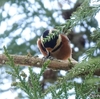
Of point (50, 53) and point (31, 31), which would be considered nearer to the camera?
point (50, 53)

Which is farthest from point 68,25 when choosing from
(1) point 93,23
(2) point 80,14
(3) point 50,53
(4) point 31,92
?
(1) point 93,23

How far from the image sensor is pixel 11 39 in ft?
6.18

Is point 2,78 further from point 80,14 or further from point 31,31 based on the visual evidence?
point 80,14

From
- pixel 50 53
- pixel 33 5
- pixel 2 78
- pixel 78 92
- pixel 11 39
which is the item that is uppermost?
pixel 33 5

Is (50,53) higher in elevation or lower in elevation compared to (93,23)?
lower

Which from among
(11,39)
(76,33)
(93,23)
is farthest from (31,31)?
(93,23)

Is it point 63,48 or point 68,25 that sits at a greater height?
point 63,48

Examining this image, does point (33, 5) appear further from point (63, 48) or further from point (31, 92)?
point (31, 92)

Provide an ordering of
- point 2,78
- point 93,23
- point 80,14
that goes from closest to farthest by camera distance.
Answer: point 80,14
point 93,23
point 2,78

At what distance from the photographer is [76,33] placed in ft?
6.43

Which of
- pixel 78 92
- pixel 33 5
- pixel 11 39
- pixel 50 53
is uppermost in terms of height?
pixel 33 5

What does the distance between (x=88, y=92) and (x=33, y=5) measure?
4.76 ft

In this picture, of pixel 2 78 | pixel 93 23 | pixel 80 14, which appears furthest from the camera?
pixel 2 78

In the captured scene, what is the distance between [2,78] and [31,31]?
1.08 ft
